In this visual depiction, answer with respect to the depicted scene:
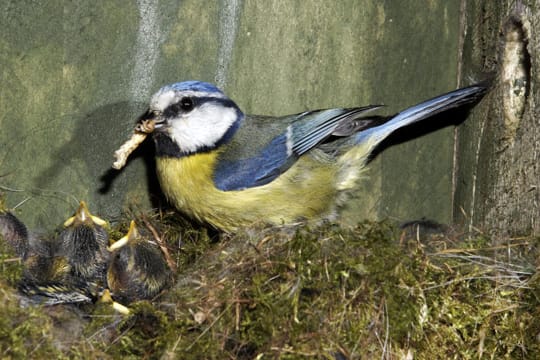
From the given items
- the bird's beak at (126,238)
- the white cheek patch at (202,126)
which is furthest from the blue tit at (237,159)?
the bird's beak at (126,238)

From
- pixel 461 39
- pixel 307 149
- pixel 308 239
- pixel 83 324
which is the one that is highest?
pixel 461 39

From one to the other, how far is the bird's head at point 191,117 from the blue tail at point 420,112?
1.69 feet

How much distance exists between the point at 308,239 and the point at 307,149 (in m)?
0.62

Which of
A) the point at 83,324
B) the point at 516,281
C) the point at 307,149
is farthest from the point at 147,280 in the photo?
the point at 516,281

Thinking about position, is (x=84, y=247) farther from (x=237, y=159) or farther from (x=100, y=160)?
(x=237, y=159)

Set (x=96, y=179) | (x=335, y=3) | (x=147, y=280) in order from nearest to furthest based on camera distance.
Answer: (x=147, y=280)
(x=96, y=179)
(x=335, y=3)

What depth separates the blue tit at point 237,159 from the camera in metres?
2.93

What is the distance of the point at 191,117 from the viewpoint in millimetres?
2941

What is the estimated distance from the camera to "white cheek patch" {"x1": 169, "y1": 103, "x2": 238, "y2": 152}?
2.94 meters

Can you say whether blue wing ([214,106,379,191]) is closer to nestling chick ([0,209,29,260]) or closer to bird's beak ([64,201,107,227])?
bird's beak ([64,201,107,227])

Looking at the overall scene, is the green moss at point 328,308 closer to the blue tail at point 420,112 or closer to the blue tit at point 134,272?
the blue tit at point 134,272

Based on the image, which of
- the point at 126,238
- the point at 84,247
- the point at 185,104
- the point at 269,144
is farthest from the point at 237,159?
the point at 84,247

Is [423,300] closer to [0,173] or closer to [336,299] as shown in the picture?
[336,299]

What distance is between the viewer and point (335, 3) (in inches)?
127
